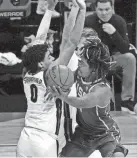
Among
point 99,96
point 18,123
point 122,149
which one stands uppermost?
point 99,96

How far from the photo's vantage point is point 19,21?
8.18m

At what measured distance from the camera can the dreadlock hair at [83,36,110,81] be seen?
14.4 feet

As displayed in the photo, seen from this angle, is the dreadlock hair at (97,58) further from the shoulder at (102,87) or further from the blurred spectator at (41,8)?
the blurred spectator at (41,8)

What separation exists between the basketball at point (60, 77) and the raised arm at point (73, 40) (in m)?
0.21

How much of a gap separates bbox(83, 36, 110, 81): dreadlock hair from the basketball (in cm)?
20

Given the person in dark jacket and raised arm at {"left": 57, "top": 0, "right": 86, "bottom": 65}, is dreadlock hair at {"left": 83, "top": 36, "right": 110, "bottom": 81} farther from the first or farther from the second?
the person in dark jacket

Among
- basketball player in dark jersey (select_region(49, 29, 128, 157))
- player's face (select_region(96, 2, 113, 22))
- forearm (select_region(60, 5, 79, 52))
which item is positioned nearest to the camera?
basketball player in dark jersey (select_region(49, 29, 128, 157))

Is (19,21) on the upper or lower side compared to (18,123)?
upper

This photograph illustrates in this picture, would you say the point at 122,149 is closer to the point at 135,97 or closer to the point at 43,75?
the point at 43,75

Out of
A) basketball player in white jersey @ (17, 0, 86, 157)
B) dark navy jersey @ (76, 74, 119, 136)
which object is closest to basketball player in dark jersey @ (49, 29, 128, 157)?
dark navy jersey @ (76, 74, 119, 136)

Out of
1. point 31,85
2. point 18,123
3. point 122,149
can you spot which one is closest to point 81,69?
point 31,85

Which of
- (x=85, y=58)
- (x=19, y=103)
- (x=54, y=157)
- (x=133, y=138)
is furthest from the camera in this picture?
(x=19, y=103)

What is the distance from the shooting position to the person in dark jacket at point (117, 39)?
8.09 meters

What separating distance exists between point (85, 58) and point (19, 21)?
3937mm
